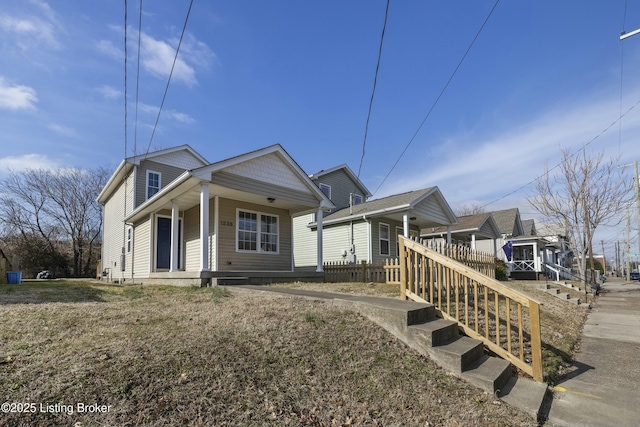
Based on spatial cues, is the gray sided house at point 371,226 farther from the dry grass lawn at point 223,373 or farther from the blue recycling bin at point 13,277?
the blue recycling bin at point 13,277

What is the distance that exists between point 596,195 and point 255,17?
1580 cm

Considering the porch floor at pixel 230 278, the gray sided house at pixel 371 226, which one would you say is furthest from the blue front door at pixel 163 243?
the gray sided house at pixel 371 226

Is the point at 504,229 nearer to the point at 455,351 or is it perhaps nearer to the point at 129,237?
the point at 129,237

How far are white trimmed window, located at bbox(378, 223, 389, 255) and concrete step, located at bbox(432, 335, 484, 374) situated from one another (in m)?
11.8

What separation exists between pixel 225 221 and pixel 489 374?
30.9 feet

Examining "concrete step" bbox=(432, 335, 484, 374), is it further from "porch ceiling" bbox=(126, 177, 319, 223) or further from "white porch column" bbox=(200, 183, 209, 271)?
"porch ceiling" bbox=(126, 177, 319, 223)

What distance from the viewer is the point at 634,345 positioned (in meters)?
6.57

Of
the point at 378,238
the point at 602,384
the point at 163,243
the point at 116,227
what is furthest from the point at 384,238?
the point at 116,227

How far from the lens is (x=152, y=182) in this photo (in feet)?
56.6

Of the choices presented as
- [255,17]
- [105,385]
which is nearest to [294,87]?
[255,17]

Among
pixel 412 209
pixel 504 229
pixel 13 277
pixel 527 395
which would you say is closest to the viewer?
pixel 527 395

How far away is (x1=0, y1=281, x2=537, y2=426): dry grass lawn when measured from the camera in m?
2.54

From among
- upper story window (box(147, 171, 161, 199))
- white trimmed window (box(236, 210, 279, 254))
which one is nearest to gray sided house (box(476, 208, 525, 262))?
white trimmed window (box(236, 210, 279, 254))

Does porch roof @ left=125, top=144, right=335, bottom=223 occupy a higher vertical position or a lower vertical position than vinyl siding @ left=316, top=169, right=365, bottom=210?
lower
